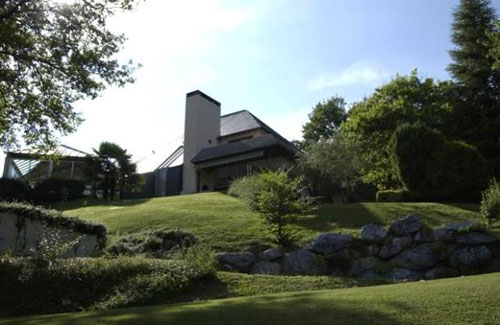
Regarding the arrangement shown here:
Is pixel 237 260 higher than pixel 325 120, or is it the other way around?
pixel 325 120

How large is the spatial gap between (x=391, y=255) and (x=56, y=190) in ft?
87.3

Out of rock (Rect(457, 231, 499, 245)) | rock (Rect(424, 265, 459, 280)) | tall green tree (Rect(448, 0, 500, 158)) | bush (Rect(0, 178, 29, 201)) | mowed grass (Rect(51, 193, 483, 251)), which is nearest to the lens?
rock (Rect(424, 265, 459, 280))

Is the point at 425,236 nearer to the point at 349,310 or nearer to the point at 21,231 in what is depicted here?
the point at 349,310

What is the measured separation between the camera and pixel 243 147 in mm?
34469

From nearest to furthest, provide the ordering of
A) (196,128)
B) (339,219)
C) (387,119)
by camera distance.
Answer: (339,219) → (387,119) → (196,128)

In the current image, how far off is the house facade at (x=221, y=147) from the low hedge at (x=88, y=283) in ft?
67.8

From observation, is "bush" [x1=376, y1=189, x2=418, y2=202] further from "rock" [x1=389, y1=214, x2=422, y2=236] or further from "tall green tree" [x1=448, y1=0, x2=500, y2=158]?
"tall green tree" [x1=448, y1=0, x2=500, y2=158]

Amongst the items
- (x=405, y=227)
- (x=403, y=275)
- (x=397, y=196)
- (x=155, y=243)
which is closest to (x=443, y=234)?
(x=405, y=227)

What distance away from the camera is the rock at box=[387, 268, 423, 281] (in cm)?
1321

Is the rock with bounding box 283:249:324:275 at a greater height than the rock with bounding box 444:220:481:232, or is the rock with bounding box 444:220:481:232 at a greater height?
the rock with bounding box 444:220:481:232

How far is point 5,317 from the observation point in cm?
942

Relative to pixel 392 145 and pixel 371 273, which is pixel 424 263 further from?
pixel 392 145

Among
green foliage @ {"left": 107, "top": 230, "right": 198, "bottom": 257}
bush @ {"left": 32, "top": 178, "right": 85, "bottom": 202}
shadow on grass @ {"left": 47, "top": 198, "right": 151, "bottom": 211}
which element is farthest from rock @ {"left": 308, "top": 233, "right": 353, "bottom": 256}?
bush @ {"left": 32, "top": 178, "right": 85, "bottom": 202}

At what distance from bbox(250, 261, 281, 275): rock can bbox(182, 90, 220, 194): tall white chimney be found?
2350 centimetres
